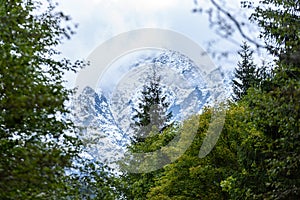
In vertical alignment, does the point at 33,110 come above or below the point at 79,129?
below

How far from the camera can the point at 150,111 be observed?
41.1m

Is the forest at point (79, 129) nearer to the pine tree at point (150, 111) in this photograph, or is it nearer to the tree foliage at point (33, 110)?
the tree foliage at point (33, 110)

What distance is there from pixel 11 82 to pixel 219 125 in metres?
15.7

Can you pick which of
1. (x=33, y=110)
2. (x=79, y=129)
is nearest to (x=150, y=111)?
(x=79, y=129)

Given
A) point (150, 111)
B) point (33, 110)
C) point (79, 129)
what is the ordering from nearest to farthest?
point (33, 110), point (79, 129), point (150, 111)

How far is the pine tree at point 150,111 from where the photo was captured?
129 feet

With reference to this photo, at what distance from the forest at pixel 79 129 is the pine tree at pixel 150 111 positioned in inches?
670

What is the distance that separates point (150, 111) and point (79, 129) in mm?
30657

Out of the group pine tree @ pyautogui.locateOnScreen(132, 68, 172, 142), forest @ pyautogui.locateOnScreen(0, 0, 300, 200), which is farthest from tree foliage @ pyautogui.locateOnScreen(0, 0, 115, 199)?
pine tree @ pyautogui.locateOnScreen(132, 68, 172, 142)

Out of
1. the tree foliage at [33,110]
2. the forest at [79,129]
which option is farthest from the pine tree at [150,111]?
the tree foliage at [33,110]

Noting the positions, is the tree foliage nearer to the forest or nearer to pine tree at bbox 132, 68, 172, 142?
the forest

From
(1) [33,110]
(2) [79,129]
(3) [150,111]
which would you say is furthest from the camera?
(3) [150,111]

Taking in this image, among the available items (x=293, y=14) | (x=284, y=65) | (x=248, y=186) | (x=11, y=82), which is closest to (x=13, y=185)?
(x=11, y=82)

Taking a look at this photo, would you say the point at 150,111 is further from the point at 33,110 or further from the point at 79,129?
the point at 33,110
